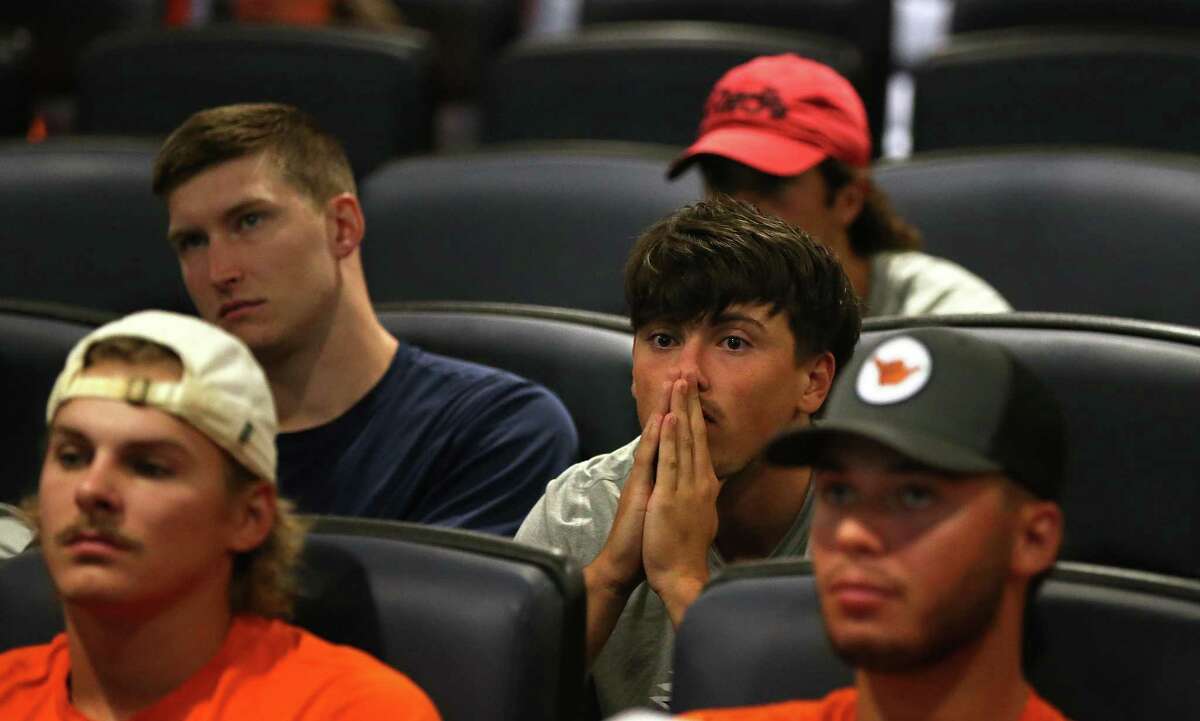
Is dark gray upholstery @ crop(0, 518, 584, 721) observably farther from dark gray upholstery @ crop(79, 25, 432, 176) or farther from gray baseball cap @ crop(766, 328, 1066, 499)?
dark gray upholstery @ crop(79, 25, 432, 176)

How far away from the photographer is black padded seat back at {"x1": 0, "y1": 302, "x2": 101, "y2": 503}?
1790 mm

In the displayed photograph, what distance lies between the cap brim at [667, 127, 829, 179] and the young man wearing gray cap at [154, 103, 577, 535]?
1.42 feet

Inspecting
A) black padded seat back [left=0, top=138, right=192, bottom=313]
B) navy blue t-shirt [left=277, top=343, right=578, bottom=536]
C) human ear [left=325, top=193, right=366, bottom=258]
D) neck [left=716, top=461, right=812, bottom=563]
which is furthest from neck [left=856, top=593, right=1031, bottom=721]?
black padded seat back [left=0, top=138, right=192, bottom=313]

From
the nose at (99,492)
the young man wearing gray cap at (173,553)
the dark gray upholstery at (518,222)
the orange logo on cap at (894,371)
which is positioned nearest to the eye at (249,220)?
the dark gray upholstery at (518,222)

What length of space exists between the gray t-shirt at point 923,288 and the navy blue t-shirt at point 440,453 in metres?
0.50

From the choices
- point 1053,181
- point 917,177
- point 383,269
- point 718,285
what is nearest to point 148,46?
point 383,269

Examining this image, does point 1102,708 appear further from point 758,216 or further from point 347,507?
→ point 347,507

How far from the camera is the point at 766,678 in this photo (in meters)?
1.12

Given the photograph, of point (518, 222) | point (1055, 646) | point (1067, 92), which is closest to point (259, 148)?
point (518, 222)

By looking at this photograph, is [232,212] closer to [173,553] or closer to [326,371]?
[326,371]

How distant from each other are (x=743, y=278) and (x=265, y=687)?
51 cm

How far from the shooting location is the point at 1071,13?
2.72 m

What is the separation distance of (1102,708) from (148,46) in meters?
2.04

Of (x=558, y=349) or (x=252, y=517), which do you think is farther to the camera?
(x=558, y=349)
